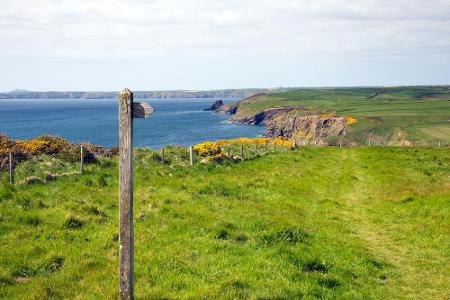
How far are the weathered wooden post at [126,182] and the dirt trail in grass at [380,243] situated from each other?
6.75 meters

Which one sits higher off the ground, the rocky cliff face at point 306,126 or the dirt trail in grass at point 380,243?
the dirt trail in grass at point 380,243

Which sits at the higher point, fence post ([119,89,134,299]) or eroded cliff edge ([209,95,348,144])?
fence post ([119,89,134,299])

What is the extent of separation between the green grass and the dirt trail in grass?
0.06 m

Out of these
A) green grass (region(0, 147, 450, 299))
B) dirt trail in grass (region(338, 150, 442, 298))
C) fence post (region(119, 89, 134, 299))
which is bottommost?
dirt trail in grass (region(338, 150, 442, 298))

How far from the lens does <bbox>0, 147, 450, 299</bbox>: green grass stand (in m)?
10.3

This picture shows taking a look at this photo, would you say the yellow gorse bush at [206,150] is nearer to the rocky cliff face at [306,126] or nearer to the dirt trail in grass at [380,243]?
the dirt trail in grass at [380,243]

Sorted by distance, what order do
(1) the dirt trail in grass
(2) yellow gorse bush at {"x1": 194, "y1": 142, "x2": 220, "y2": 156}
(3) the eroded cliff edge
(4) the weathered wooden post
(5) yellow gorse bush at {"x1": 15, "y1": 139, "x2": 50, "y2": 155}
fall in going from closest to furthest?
(4) the weathered wooden post, (1) the dirt trail in grass, (5) yellow gorse bush at {"x1": 15, "y1": 139, "x2": 50, "y2": 155}, (2) yellow gorse bush at {"x1": 194, "y1": 142, "x2": 220, "y2": 156}, (3) the eroded cliff edge

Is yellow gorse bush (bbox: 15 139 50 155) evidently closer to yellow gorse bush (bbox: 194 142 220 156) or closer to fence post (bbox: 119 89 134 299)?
yellow gorse bush (bbox: 194 142 220 156)

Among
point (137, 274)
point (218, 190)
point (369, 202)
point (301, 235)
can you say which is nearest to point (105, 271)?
point (137, 274)

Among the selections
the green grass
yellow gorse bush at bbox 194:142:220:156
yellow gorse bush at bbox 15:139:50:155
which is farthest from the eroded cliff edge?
the green grass

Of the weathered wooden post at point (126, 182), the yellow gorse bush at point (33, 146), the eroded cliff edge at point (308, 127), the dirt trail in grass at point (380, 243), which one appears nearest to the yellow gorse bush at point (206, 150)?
the yellow gorse bush at point (33, 146)

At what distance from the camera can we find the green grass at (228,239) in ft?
33.8

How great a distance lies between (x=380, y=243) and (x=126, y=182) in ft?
35.9

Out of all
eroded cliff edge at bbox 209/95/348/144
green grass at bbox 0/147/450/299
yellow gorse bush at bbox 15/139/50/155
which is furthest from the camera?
eroded cliff edge at bbox 209/95/348/144
